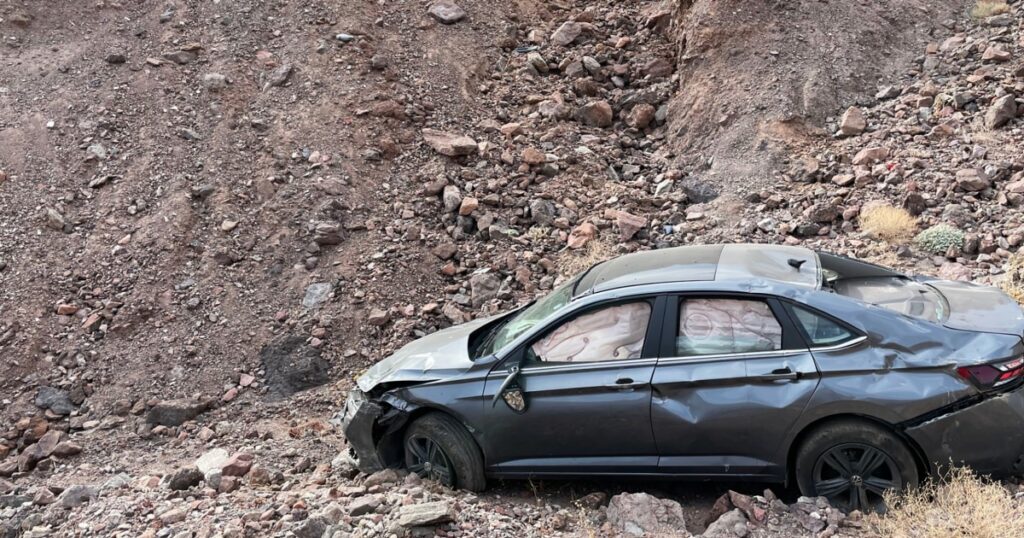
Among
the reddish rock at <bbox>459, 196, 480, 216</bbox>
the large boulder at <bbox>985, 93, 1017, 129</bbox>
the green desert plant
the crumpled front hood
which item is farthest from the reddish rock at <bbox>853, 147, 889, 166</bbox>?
the crumpled front hood

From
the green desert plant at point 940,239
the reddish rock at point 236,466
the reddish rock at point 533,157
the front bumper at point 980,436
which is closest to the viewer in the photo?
the front bumper at point 980,436

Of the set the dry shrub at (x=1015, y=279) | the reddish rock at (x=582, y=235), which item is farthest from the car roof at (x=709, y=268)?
the reddish rock at (x=582, y=235)

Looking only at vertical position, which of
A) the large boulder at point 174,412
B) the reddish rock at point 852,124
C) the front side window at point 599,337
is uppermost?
the reddish rock at point 852,124

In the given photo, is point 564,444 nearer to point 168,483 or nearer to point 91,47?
point 168,483

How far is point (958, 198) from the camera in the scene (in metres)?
8.89

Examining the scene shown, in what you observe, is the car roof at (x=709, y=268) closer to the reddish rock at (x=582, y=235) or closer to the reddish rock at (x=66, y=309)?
the reddish rock at (x=582, y=235)

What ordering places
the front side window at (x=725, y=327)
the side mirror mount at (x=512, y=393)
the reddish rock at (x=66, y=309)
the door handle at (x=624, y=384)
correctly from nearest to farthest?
1. the front side window at (x=725, y=327)
2. the door handle at (x=624, y=384)
3. the side mirror mount at (x=512, y=393)
4. the reddish rock at (x=66, y=309)

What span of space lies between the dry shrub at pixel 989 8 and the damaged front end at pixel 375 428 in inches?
417

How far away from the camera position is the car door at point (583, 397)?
5.06 meters

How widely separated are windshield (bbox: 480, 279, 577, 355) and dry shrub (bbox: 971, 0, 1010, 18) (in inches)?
367

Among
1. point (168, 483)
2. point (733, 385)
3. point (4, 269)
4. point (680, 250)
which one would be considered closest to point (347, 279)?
point (168, 483)

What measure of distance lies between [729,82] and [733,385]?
7.96m

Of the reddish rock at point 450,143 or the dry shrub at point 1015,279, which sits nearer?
the dry shrub at point 1015,279

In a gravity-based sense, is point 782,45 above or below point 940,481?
above
